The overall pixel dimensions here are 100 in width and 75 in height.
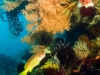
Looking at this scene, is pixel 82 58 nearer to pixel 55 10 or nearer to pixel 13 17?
pixel 55 10

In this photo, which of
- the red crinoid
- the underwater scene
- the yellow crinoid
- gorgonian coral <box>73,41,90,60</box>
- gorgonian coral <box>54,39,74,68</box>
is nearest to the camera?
the underwater scene

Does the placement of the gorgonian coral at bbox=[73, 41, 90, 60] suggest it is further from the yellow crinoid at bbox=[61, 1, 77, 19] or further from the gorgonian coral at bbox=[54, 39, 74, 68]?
the yellow crinoid at bbox=[61, 1, 77, 19]

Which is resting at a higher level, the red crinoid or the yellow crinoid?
the yellow crinoid

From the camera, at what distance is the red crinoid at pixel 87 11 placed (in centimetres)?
551

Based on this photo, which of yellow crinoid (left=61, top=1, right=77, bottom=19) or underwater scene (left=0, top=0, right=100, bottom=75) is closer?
underwater scene (left=0, top=0, right=100, bottom=75)

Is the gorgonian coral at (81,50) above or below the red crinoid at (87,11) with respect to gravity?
below

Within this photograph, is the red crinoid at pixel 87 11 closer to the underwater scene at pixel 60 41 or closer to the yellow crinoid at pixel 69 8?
the underwater scene at pixel 60 41

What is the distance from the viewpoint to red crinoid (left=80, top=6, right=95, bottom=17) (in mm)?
5505

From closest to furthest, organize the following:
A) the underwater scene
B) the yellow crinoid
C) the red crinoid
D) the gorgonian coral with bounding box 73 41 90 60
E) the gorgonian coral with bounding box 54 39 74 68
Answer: the underwater scene
the gorgonian coral with bounding box 73 41 90 60
the gorgonian coral with bounding box 54 39 74 68
the red crinoid
the yellow crinoid

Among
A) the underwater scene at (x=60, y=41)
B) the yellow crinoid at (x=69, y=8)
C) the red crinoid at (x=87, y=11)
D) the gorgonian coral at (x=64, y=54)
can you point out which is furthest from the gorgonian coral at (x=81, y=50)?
the yellow crinoid at (x=69, y=8)

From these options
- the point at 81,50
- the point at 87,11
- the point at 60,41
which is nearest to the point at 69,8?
the point at 87,11

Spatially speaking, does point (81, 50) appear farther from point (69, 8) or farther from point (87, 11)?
point (69, 8)

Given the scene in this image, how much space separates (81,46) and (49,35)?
90.7 inches

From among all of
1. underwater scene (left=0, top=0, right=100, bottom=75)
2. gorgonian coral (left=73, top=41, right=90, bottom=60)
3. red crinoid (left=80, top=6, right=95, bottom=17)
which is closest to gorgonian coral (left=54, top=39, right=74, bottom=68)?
underwater scene (left=0, top=0, right=100, bottom=75)
